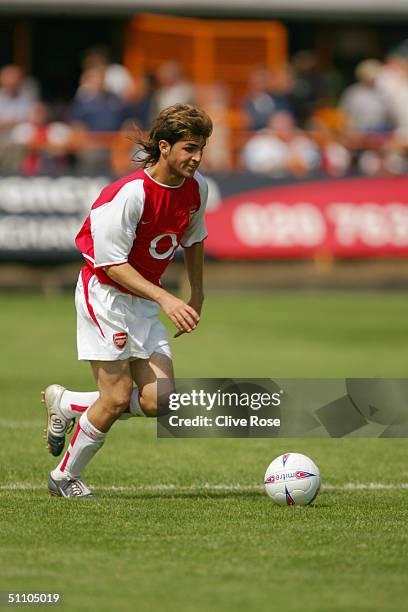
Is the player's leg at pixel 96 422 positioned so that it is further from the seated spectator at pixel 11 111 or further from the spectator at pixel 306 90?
the spectator at pixel 306 90

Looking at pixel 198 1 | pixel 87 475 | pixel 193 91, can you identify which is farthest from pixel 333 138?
pixel 87 475

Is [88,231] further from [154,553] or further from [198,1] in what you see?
[198,1]

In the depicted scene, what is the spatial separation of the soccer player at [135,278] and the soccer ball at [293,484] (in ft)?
2.50

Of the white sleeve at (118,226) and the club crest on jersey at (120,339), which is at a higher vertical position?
the white sleeve at (118,226)

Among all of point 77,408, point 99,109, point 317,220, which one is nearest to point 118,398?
point 77,408

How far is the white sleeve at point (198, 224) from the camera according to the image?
24.1 feet

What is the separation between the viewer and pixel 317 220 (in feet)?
A: 68.6

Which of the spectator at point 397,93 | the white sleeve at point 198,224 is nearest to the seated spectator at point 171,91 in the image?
the spectator at point 397,93

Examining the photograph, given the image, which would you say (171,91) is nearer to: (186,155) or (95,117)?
(95,117)

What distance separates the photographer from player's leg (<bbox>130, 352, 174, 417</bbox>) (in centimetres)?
709

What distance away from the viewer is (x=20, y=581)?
17.7 feet

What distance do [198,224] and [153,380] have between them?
0.92 metres

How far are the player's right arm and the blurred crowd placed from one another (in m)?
13.2

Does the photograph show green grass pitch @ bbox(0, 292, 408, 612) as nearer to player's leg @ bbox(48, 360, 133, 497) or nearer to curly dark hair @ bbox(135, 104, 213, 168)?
player's leg @ bbox(48, 360, 133, 497)
